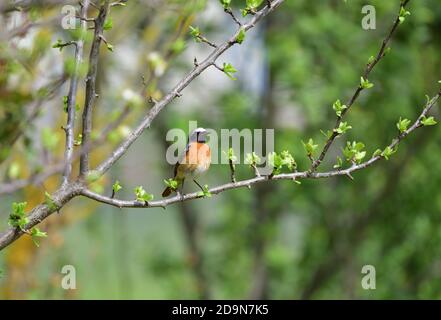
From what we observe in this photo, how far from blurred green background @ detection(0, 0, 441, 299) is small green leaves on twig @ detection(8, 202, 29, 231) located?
454cm

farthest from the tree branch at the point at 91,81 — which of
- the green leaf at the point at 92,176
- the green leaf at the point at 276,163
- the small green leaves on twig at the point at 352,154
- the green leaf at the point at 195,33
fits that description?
the small green leaves on twig at the point at 352,154

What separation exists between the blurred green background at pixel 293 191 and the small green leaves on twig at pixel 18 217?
14.9 ft

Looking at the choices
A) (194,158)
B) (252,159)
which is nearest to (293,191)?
(194,158)

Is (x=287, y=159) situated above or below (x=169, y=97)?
below

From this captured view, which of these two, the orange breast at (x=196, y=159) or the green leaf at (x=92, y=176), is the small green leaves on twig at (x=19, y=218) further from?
the orange breast at (x=196, y=159)

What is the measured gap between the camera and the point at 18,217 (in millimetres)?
2652

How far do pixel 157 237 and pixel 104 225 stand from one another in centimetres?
89

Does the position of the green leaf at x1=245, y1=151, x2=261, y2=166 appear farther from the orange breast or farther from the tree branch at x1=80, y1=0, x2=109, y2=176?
the orange breast

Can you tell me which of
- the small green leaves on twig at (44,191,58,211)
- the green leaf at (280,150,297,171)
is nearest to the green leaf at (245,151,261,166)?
the green leaf at (280,150,297,171)

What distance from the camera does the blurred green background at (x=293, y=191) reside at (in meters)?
8.51

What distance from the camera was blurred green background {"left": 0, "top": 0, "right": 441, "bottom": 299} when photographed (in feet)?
27.9

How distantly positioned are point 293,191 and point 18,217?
7.30 m

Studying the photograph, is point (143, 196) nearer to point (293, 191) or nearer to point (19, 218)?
point (19, 218)

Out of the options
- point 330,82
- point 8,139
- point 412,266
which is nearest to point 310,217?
point 412,266
